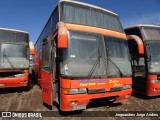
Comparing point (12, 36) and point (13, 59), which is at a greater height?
point (12, 36)

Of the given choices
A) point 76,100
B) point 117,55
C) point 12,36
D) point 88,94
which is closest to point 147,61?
point 117,55

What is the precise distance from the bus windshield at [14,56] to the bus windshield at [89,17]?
12.3ft

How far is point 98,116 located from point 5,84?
184 inches

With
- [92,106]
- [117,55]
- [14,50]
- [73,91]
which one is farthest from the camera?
[14,50]

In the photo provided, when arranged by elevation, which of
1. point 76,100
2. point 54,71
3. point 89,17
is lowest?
point 76,100

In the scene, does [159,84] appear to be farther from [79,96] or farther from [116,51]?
[79,96]

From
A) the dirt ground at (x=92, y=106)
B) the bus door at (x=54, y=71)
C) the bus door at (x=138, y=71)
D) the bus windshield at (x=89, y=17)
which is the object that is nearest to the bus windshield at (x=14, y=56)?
the dirt ground at (x=92, y=106)

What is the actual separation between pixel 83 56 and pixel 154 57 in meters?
3.64

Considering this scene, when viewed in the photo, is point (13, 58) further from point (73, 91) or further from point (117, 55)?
point (117, 55)

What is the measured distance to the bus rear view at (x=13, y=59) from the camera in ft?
24.3

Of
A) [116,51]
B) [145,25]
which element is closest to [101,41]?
[116,51]

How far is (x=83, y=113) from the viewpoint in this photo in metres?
5.12

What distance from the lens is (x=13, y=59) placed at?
7.62 m

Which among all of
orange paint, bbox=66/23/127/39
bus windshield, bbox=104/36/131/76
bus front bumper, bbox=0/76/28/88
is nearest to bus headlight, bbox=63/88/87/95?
bus windshield, bbox=104/36/131/76
